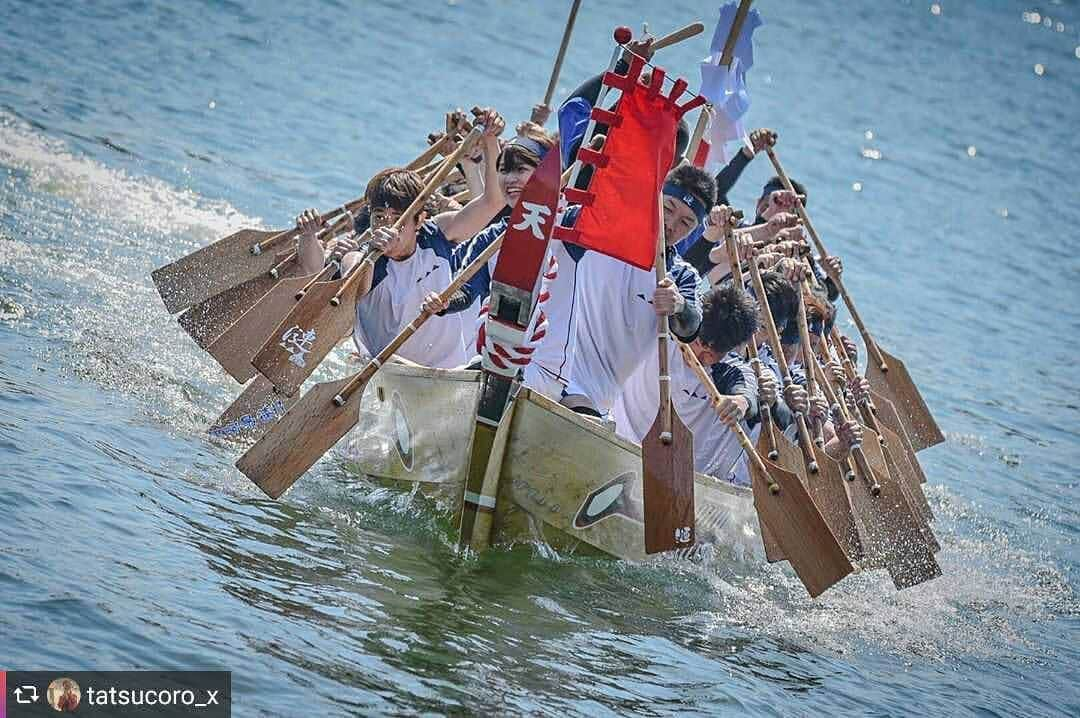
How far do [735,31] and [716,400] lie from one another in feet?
7.81

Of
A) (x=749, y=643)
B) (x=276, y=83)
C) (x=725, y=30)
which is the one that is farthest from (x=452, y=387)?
(x=276, y=83)

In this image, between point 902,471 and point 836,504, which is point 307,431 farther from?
point 902,471

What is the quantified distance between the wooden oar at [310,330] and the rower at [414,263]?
0.18 m

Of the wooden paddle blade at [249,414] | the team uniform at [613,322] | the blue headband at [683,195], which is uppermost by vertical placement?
the blue headband at [683,195]

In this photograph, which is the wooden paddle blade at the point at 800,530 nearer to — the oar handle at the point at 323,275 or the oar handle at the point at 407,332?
the oar handle at the point at 407,332

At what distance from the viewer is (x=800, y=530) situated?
21.6 feet

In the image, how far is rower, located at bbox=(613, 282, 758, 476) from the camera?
6.88m

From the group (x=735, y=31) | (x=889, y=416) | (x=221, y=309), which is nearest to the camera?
(x=221, y=309)

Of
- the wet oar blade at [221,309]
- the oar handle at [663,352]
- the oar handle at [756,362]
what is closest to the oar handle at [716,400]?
the oar handle at [756,362]

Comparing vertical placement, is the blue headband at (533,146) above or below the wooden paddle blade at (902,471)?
above

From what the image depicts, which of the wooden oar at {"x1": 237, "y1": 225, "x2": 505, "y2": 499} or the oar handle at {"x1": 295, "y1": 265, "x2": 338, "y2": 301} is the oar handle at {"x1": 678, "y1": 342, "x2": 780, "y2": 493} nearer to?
the wooden oar at {"x1": 237, "y1": 225, "x2": 505, "y2": 499}

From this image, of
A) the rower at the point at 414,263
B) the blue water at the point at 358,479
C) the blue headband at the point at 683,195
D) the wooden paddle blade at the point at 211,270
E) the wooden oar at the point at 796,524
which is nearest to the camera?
the blue water at the point at 358,479
